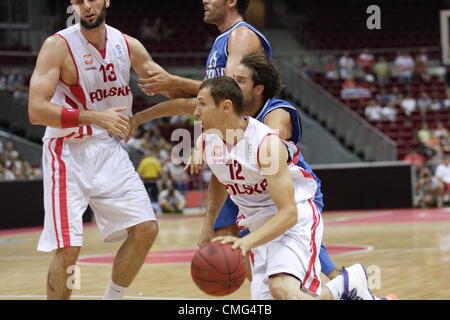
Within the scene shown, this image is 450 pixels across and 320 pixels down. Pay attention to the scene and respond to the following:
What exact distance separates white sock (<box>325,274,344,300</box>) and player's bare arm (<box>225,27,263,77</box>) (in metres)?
1.43

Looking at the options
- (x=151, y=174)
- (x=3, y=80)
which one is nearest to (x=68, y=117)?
(x=151, y=174)

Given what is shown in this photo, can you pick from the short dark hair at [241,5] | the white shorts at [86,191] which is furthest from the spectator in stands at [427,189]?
the white shorts at [86,191]

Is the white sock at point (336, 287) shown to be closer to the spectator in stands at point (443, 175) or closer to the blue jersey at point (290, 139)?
the blue jersey at point (290, 139)

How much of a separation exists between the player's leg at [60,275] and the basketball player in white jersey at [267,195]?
107cm

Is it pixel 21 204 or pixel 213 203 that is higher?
pixel 213 203

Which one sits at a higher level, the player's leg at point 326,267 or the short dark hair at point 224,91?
the short dark hair at point 224,91

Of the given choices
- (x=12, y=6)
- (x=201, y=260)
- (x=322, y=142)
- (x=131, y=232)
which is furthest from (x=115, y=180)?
(x=12, y=6)

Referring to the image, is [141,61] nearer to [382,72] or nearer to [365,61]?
[382,72]

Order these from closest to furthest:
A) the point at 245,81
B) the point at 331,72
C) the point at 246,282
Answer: the point at 245,81, the point at 246,282, the point at 331,72

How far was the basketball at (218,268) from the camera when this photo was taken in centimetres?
416

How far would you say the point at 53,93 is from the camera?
5.18 meters

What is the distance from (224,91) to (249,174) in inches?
19.3

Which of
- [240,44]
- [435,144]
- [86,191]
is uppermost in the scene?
[240,44]

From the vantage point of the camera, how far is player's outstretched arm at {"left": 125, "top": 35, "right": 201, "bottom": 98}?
5578 mm
